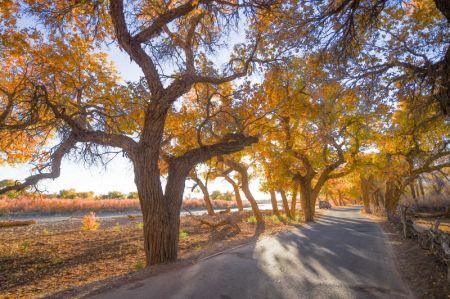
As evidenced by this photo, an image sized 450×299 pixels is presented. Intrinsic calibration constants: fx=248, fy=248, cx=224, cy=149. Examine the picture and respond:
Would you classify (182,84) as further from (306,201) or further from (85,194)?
(85,194)

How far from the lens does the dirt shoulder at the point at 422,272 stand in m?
4.68

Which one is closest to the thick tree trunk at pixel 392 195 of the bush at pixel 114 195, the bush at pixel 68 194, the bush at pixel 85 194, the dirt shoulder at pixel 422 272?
the dirt shoulder at pixel 422 272

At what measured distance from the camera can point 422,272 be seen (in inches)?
232

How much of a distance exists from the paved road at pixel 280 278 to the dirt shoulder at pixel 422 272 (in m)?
0.23

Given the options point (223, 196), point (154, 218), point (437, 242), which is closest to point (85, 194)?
point (223, 196)

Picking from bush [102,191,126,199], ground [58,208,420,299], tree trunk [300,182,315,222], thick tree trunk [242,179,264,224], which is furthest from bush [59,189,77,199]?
ground [58,208,420,299]

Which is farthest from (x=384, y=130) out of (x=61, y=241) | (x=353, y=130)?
(x=61, y=241)

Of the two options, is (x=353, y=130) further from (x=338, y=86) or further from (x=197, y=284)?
(x=197, y=284)

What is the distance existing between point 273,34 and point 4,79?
427 inches

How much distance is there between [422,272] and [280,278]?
3457mm

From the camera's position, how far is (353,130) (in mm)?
19094

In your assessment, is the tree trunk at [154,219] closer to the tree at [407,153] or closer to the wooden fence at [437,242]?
the wooden fence at [437,242]

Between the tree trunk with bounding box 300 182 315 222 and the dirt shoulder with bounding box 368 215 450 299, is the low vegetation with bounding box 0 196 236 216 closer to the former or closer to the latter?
the tree trunk with bounding box 300 182 315 222

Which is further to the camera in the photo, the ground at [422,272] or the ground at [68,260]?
the ground at [68,260]
